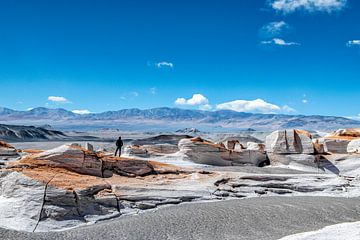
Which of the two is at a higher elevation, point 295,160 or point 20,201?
point 295,160

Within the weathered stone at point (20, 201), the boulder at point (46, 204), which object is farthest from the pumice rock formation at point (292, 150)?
the weathered stone at point (20, 201)

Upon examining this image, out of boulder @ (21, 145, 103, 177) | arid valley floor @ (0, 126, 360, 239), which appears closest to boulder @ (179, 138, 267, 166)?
arid valley floor @ (0, 126, 360, 239)

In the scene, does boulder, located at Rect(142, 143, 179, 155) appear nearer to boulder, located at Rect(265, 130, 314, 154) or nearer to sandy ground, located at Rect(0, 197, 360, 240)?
boulder, located at Rect(265, 130, 314, 154)

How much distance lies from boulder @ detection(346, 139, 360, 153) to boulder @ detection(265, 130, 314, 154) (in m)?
3.59

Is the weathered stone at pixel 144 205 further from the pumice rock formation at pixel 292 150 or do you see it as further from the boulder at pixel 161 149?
the boulder at pixel 161 149

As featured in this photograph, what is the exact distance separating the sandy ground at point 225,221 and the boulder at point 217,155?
967 centimetres

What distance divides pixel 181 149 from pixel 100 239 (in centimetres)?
1596

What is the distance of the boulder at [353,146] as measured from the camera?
91.9ft

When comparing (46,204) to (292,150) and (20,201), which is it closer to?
(20,201)

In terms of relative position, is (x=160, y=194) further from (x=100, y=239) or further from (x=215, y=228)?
(x=100, y=239)

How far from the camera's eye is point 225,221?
45.0 feet

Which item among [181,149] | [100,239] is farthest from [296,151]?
[100,239]

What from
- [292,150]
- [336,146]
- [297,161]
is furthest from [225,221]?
[336,146]

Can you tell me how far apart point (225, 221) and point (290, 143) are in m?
13.9
